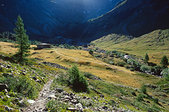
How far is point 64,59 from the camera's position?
350 feet

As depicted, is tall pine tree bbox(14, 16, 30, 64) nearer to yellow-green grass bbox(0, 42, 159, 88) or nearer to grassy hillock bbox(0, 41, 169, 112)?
grassy hillock bbox(0, 41, 169, 112)

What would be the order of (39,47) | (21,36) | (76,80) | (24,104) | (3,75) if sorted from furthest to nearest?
(39,47) < (21,36) < (76,80) < (3,75) < (24,104)

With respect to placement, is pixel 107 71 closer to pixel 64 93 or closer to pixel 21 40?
pixel 21 40

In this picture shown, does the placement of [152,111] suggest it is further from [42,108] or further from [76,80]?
[42,108]

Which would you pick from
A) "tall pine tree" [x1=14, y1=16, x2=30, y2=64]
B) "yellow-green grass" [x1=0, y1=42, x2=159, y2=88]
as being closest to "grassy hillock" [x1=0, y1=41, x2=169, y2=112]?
"tall pine tree" [x1=14, y1=16, x2=30, y2=64]

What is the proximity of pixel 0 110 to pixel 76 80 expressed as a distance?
14391mm

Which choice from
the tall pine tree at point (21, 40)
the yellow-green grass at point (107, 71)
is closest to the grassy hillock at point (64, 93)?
the tall pine tree at point (21, 40)

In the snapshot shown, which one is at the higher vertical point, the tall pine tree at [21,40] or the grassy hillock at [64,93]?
the tall pine tree at [21,40]

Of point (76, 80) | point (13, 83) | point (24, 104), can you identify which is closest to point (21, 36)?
point (76, 80)

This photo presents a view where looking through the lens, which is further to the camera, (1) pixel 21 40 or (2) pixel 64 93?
(1) pixel 21 40

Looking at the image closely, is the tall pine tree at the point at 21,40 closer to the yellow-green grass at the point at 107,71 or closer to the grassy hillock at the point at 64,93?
the grassy hillock at the point at 64,93

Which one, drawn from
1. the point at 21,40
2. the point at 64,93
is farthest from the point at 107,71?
the point at 64,93

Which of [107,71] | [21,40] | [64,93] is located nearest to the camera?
[64,93]

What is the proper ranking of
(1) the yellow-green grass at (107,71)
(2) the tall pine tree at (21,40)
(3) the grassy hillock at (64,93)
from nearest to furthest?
(3) the grassy hillock at (64,93), (2) the tall pine tree at (21,40), (1) the yellow-green grass at (107,71)
